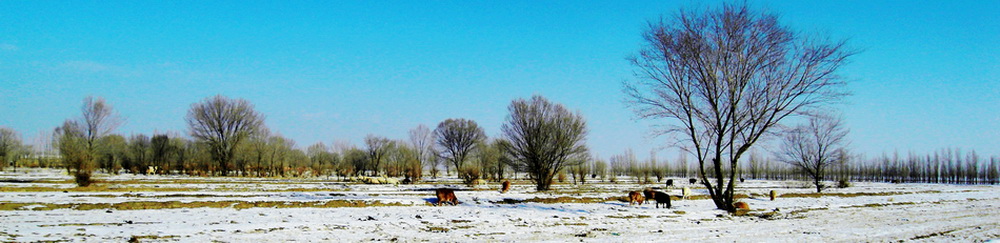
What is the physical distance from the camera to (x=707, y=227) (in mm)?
13844

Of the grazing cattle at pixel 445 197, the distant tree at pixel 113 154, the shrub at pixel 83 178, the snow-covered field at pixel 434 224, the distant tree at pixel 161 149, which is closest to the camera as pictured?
the snow-covered field at pixel 434 224

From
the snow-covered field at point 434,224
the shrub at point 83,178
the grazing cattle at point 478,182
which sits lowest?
the grazing cattle at point 478,182

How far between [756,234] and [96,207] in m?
19.1

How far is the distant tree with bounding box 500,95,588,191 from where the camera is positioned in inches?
1380

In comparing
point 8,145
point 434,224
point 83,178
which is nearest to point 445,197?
point 434,224

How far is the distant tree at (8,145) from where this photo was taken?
67.7 m

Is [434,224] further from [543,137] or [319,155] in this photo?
[319,155]

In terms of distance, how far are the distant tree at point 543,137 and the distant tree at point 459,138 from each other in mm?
36850

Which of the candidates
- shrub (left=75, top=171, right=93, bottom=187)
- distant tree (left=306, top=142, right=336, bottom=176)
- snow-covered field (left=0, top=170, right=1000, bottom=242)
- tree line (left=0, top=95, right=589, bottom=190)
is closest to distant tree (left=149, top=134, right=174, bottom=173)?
tree line (left=0, top=95, right=589, bottom=190)

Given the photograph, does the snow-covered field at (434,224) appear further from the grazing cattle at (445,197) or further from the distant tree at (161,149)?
the distant tree at (161,149)

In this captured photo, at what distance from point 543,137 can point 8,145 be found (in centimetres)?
7889

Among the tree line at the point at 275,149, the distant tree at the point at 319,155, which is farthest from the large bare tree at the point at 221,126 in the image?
the distant tree at the point at 319,155

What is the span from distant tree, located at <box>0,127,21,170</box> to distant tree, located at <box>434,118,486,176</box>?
184ft

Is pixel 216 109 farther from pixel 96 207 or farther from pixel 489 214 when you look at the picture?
pixel 489 214
